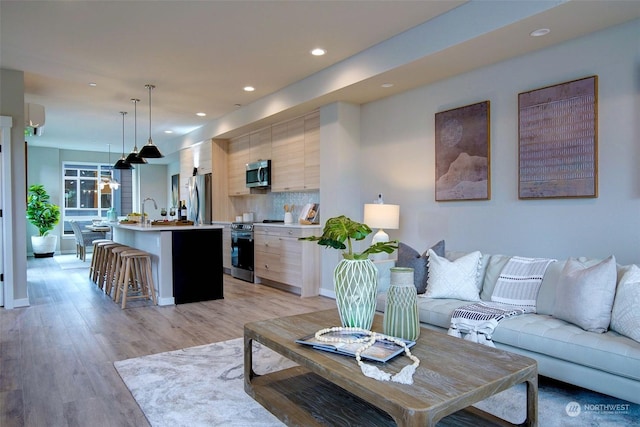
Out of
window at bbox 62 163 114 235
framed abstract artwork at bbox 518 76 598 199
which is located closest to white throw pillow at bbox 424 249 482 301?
framed abstract artwork at bbox 518 76 598 199

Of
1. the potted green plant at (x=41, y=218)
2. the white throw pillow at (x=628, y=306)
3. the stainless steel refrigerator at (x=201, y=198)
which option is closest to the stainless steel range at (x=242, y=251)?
the stainless steel refrigerator at (x=201, y=198)

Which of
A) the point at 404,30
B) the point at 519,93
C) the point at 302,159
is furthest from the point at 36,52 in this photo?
Result: the point at 519,93

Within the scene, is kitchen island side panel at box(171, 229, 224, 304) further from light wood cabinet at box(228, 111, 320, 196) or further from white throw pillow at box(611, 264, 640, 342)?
white throw pillow at box(611, 264, 640, 342)

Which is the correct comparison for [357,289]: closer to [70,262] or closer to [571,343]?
[571,343]

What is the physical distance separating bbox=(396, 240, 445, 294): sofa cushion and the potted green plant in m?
9.33

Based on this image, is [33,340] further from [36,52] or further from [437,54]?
[437,54]

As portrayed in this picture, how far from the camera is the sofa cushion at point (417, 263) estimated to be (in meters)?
3.47

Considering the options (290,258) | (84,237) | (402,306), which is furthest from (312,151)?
(84,237)

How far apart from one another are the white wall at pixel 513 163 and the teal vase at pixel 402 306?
6.84 feet

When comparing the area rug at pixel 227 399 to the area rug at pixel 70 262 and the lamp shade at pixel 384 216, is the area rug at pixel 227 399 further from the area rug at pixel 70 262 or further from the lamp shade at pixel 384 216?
the area rug at pixel 70 262

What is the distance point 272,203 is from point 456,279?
4512 millimetres

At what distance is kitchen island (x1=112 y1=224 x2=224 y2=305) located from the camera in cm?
488

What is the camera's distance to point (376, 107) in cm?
521

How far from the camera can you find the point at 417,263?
11.6 ft
